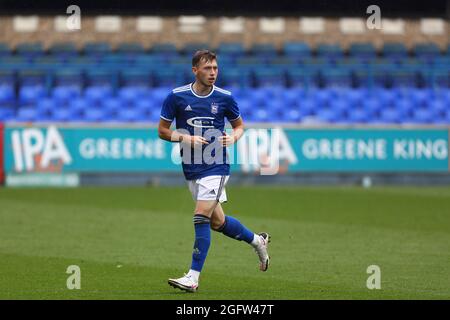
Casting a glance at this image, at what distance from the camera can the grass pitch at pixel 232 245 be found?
9.77m

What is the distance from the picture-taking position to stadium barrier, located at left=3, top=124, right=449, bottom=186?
2300 centimetres

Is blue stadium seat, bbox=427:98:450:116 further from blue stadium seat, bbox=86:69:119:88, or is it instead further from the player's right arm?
the player's right arm

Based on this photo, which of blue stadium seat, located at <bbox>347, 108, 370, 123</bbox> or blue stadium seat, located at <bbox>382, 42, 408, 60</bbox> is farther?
blue stadium seat, located at <bbox>382, 42, 408, 60</bbox>

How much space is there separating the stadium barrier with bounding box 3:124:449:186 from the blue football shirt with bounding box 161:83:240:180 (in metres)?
12.6

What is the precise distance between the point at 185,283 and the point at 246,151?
44.7 ft

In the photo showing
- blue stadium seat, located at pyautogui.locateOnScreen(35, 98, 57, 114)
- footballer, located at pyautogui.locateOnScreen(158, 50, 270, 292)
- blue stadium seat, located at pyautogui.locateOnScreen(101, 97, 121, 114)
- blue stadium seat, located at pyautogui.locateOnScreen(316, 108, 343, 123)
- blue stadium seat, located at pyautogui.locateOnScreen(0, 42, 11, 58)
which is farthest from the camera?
blue stadium seat, located at pyautogui.locateOnScreen(0, 42, 11, 58)

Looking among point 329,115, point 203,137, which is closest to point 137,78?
point 329,115

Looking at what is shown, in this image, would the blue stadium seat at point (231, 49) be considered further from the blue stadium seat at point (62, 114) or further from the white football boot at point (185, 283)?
the white football boot at point (185, 283)

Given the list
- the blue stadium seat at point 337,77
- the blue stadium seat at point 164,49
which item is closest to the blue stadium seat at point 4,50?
the blue stadium seat at point 164,49

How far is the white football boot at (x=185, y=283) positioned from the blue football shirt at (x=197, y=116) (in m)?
1.01

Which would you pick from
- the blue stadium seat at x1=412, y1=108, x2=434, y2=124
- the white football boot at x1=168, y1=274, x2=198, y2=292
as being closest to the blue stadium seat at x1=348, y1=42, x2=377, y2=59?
the blue stadium seat at x1=412, y1=108, x2=434, y2=124
